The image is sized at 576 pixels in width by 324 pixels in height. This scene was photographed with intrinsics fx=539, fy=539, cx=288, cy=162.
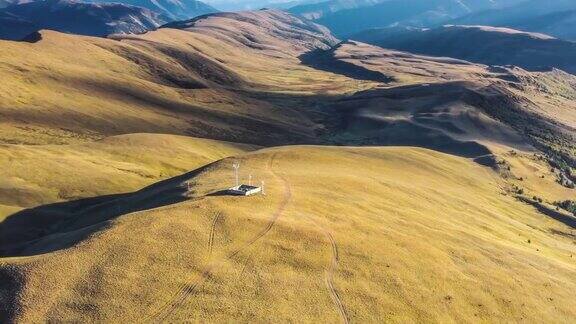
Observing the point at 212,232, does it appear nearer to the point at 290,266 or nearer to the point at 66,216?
the point at 290,266

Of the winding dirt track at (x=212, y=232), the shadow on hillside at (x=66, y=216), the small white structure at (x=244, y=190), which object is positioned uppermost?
the small white structure at (x=244, y=190)

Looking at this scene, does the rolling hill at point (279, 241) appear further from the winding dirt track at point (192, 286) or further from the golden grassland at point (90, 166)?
the golden grassland at point (90, 166)

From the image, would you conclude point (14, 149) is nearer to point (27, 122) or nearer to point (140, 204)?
point (27, 122)

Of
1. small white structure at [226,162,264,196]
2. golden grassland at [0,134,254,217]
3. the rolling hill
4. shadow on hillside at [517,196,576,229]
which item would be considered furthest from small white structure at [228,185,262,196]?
shadow on hillside at [517,196,576,229]

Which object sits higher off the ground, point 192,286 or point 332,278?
point 332,278

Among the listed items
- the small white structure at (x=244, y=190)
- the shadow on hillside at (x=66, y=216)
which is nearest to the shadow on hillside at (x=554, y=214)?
the shadow on hillside at (x=66, y=216)

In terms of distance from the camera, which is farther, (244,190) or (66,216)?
(66,216)

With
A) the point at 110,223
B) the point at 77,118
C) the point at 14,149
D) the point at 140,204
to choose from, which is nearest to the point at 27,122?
the point at 77,118

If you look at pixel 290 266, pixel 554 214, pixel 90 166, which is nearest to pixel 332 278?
pixel 290 266
